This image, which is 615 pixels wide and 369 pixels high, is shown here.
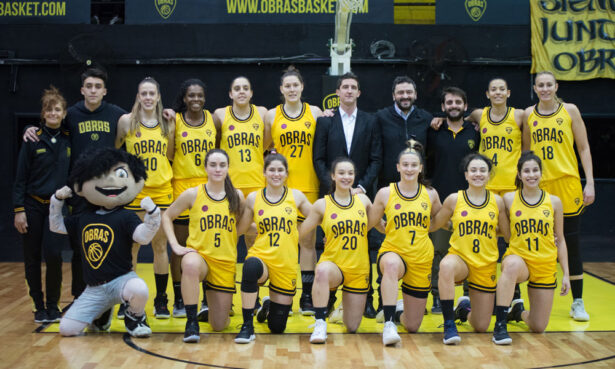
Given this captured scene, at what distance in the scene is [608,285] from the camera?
6.24 metres

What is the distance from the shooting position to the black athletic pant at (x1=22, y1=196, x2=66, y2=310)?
15.4ft

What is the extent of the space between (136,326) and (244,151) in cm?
144

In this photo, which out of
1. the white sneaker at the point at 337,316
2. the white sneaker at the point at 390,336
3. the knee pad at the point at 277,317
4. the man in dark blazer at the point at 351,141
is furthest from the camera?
the man in dark blazer at the point at 351,141

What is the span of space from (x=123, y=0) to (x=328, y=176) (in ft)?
19.7

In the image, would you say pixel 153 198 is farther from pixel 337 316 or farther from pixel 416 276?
pixel 416 276

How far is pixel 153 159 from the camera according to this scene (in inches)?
193

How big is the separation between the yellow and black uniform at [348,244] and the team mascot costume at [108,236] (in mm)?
1100

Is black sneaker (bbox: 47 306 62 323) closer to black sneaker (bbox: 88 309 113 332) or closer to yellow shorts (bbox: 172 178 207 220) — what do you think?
black sneaker (bbox: 88 309 113 332)

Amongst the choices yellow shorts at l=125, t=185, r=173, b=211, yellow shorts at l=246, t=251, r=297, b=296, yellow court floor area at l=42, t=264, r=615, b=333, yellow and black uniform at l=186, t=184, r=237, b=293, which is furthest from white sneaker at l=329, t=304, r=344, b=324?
yellow shorts at l=125, t=185, r=173, b=211

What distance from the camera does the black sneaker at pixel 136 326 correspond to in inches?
170

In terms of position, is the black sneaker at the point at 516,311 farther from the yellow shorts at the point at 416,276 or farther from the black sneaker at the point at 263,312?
the black sneaker at the point at 263,312

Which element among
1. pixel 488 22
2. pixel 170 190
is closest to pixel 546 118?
pixel 170 190

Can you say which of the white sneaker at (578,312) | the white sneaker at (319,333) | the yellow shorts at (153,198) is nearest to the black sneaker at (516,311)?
the white sneaker at (578,312)

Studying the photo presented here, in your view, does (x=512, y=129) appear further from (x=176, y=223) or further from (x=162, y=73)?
(x=162, y=73)
